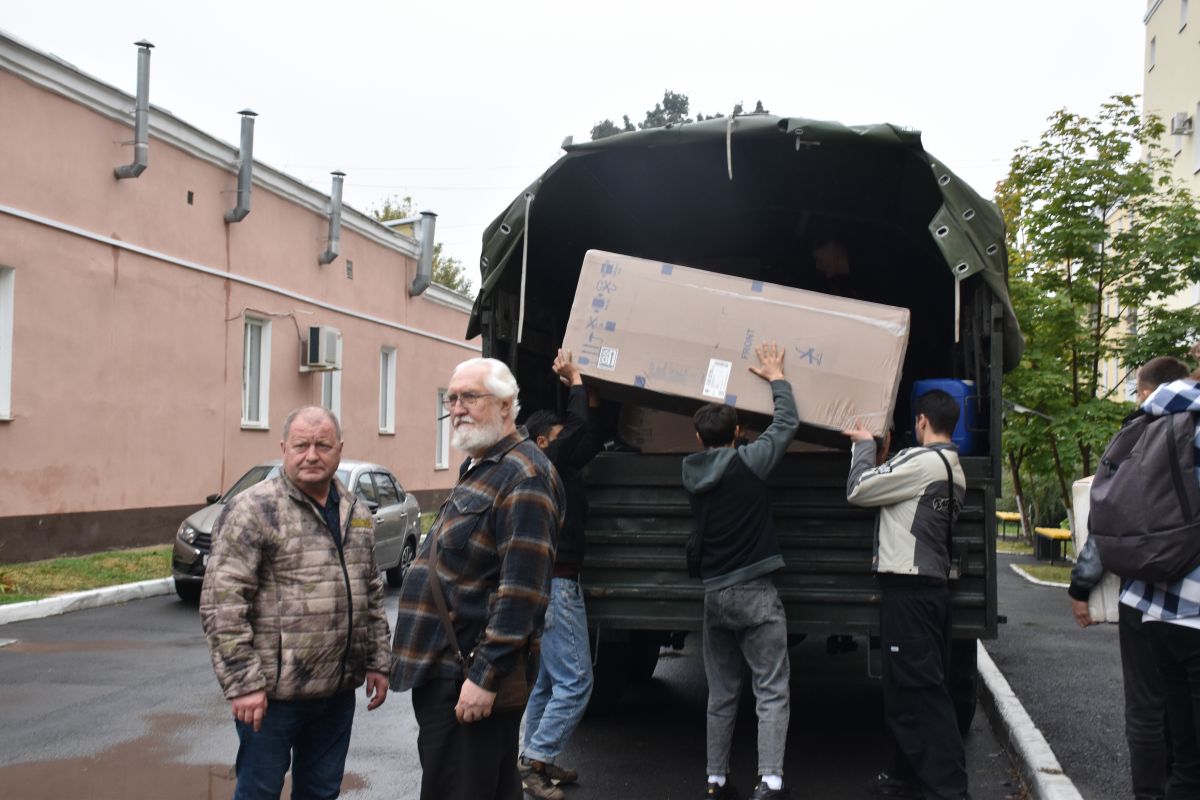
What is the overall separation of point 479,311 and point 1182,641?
143 inches

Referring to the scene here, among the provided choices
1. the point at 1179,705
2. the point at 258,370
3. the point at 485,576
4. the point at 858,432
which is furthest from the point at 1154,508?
the point at 258,370

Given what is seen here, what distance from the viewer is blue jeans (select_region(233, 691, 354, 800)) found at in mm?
3789

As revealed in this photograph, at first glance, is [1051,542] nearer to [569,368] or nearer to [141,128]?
[141,128]

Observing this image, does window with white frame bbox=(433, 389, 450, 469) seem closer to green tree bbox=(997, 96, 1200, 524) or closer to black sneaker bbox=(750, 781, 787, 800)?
green tree bbox=(997, 96, 1200, 524)

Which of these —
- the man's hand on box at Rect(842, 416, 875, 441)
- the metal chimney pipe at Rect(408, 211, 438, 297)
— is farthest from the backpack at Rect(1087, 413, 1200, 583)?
the metal chimney pipe at Rect(408, 211, 438, 297)

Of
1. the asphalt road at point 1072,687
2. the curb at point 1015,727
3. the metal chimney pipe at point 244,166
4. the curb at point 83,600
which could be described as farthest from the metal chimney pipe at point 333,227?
the asphalt road at point 1072,687

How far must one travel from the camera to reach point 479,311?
6.23 m

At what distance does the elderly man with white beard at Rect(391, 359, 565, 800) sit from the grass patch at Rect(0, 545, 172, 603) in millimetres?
9553

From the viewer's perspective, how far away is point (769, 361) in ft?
17.4

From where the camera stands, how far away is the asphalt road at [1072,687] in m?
5.80

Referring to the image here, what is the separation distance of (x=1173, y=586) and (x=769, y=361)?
193 centimetres

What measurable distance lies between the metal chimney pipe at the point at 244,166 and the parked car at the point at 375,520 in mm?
5928

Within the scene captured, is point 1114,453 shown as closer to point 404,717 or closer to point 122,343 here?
point 404,717

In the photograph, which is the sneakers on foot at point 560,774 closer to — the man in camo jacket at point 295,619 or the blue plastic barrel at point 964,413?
the man in camo jacket at point 295,619
